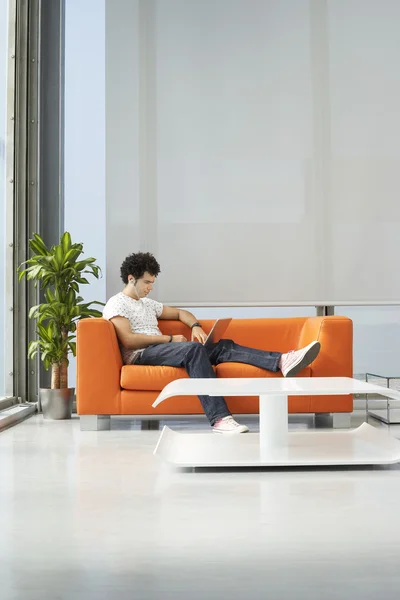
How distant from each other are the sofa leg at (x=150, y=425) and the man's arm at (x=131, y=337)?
0.51 m

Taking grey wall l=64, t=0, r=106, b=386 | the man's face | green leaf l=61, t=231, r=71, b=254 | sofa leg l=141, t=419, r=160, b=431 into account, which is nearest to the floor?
sofa leg l=141, t=419, r=160, b=431

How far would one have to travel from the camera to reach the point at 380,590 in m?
1.67

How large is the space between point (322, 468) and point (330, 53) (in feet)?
12.6

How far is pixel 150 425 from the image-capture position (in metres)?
4.92

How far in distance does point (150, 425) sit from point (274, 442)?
161 centimetres

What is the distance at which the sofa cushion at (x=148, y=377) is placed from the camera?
4.62 meters

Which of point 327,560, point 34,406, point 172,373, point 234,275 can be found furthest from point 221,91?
point 327,560

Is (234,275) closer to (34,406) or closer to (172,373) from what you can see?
(172,373)

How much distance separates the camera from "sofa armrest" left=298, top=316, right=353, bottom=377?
186 inches

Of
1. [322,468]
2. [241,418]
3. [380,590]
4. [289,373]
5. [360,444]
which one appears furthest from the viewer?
[241,418]

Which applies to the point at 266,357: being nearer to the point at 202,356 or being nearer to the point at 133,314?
the point at 202,356

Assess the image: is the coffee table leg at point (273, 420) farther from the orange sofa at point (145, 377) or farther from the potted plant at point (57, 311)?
the potted plant at point (57, 311)

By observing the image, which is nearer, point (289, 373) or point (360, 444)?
point (360, 444)

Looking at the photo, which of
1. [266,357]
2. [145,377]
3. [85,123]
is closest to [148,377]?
[145,377]
